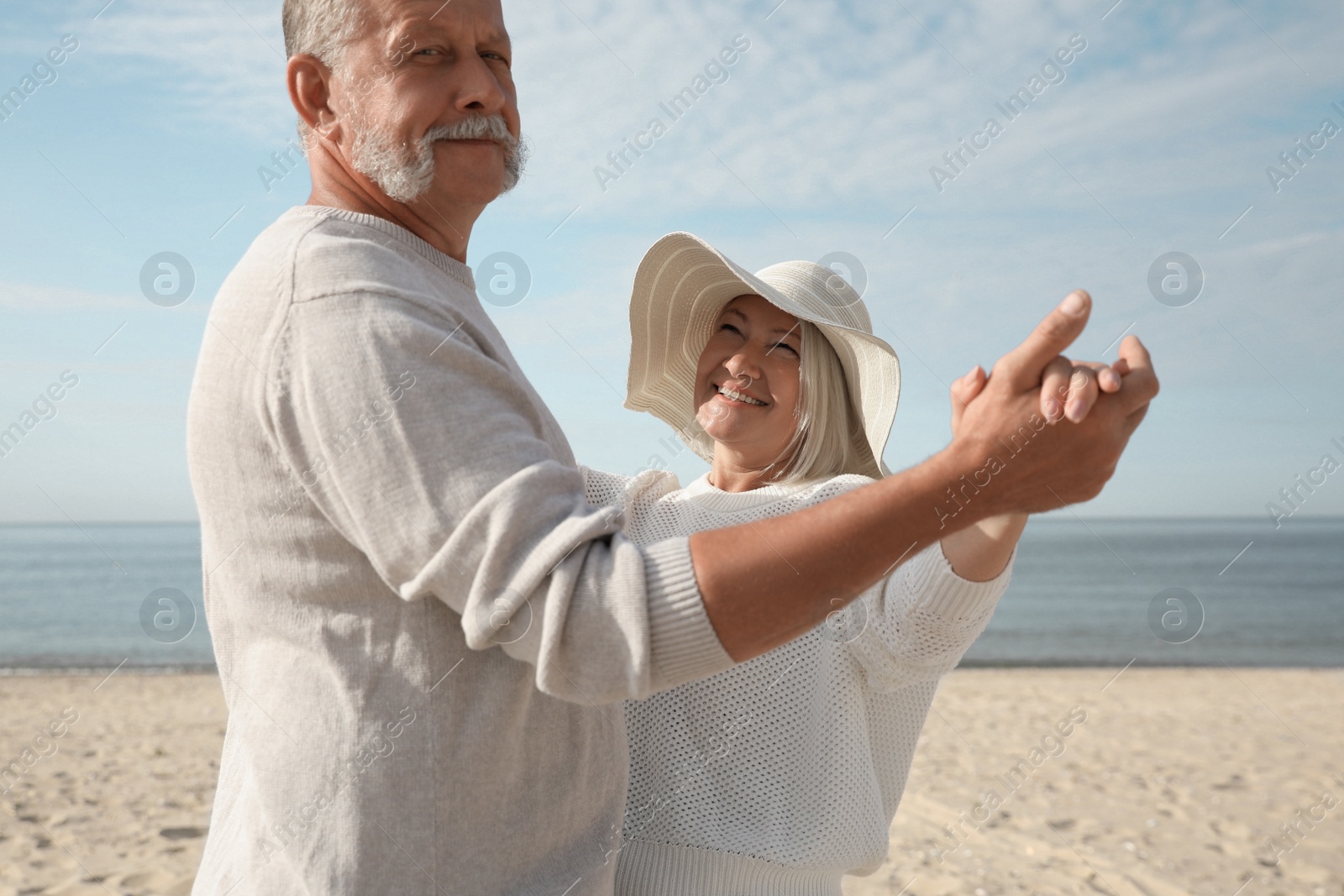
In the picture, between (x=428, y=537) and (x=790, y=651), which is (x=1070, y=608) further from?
(x=428, y=537)

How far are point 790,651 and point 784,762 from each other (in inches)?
10.1

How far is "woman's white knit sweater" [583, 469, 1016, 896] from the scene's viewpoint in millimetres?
2277

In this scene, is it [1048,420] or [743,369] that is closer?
[1048,420]

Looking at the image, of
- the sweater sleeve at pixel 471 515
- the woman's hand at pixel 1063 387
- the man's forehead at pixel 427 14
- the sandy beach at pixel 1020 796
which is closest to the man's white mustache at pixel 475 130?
the man's forehead at pixel 427 14

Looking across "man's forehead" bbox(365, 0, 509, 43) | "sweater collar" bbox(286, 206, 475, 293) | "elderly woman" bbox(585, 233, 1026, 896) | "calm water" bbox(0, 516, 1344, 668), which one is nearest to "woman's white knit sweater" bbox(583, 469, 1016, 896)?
"elderly woman" bbox(585, 233, 1026, 896)

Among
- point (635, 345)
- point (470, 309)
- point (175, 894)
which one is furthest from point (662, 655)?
point (175, 894)

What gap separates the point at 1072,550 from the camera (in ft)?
148

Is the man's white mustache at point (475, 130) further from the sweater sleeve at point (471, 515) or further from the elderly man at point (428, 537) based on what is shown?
the sweater sleeve at point (471, 515)

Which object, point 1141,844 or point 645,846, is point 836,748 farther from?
→ point 1141,844

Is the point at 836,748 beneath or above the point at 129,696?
above

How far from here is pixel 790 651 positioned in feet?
7.93

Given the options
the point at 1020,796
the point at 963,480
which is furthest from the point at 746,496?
the point at 1020,796

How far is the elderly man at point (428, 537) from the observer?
1.27 metres

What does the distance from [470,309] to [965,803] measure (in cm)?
694
